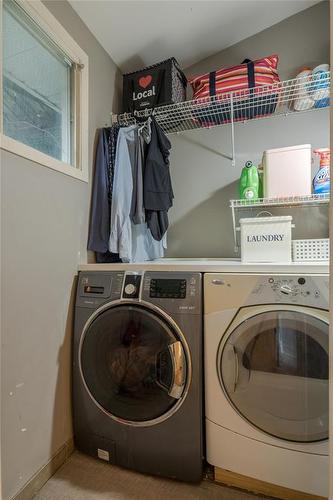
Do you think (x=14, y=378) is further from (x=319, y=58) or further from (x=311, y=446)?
(x=319, y=58)

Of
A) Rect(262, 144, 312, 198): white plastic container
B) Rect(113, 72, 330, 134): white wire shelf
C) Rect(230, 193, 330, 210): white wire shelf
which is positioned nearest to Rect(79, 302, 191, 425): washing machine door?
Rect(230, 193, 330, 210): white wire shelf

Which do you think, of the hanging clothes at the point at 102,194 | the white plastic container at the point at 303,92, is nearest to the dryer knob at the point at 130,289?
the hanging clothes at the point at 102,194

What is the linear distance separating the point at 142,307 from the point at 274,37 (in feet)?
6.75

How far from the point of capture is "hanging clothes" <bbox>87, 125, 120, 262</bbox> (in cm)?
151

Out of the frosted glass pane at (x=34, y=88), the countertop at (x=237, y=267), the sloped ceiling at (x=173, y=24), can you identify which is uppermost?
the sloped ceiling at (x=173, y=24)

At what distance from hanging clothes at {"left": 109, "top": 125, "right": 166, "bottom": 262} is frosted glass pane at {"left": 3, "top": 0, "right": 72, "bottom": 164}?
298 millimetres

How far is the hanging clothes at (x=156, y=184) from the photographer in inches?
60.4

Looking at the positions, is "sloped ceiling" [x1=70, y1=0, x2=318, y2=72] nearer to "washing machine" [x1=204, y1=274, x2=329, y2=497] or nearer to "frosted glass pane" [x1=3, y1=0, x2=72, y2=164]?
"frosted glass pane" [x1=3, y1=0, x2=72, y2=164]

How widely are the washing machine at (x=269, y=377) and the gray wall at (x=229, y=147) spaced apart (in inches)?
34.6

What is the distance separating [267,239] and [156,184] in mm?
702

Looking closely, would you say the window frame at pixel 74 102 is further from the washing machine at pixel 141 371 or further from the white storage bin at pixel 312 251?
the white storage bin at pixel 312 251

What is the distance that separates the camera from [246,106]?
5.60ft

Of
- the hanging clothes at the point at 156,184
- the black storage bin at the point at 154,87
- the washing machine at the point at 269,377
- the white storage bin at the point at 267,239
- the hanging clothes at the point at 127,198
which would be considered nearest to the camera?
the washing machine at the point at 269,377

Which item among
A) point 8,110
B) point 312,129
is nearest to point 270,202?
point 312,129
